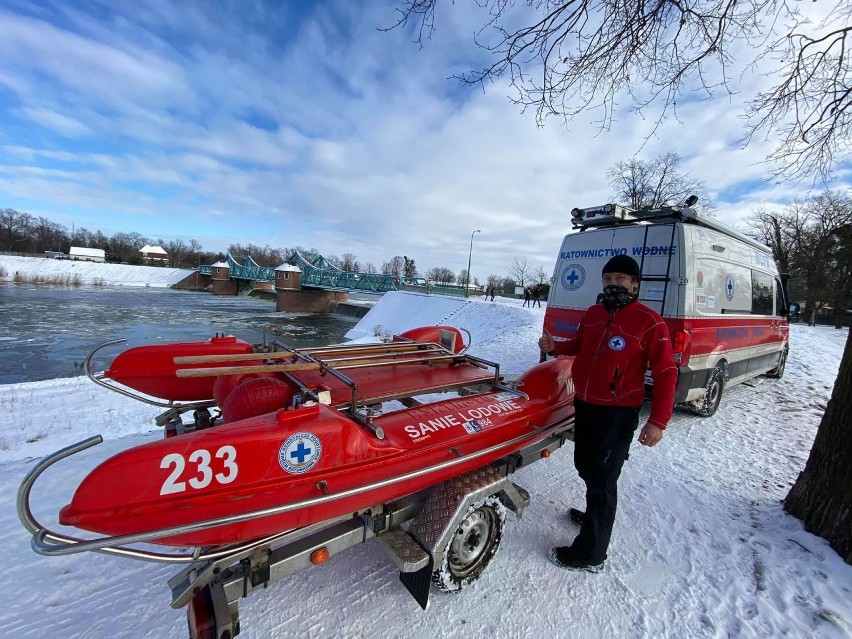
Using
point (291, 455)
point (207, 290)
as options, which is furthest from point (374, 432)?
point (207, 290)

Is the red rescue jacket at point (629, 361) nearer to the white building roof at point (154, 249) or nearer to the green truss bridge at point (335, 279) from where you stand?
the green truss bridge at point (335, 279)

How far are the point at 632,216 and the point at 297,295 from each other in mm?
41834

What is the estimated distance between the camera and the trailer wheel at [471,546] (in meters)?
2.21

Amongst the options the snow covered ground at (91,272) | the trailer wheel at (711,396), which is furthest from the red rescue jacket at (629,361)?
the snow covered ground at (91,272)

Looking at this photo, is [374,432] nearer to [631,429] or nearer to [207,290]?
[631,429]

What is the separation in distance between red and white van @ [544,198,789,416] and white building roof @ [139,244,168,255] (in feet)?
434

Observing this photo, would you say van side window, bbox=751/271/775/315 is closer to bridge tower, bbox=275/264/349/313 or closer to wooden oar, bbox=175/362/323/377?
wooden oar, bbox=175/362/323/377

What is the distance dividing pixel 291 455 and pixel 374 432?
481mm

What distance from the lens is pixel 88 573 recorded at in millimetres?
2305

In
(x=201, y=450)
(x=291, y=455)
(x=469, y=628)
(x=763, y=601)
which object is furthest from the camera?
(x=763, y=601)

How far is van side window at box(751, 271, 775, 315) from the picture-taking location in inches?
224

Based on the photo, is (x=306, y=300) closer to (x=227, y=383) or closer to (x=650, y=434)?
(x=227, y=383)

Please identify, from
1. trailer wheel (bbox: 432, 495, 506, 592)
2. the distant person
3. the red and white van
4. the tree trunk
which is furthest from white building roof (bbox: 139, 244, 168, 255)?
the tree trunk

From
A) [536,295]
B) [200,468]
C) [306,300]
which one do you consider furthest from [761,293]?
[306,300]
